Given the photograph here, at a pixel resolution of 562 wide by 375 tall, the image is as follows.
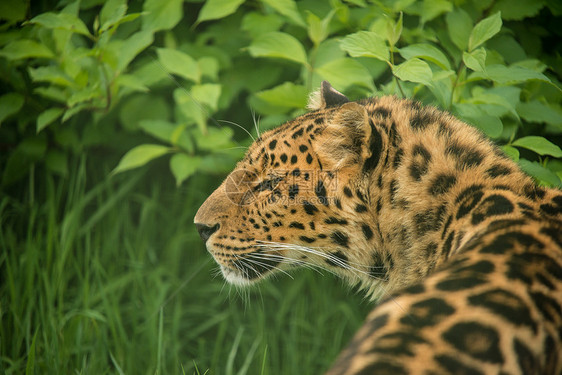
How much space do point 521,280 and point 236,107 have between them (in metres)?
3.98

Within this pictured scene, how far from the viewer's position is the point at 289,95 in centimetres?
406

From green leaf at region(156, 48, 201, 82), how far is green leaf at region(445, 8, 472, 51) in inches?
69.4

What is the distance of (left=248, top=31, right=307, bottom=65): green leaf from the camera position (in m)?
3.89

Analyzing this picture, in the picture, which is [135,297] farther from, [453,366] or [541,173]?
[453,366]

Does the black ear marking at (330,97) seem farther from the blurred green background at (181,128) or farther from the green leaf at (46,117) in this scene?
the green leaf at (46,117)

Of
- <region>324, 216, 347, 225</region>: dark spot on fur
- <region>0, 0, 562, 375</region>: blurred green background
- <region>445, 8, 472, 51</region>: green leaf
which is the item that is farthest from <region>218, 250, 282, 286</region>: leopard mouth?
<region>445, 8, 472, 51</region>: green leaf

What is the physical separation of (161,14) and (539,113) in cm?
272

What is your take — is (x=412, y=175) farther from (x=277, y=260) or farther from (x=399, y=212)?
(x=277, y=260)

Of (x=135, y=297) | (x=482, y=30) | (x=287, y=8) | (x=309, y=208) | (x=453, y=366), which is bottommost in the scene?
(x=135, y=297)

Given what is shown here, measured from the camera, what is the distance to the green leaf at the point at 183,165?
4316 mm

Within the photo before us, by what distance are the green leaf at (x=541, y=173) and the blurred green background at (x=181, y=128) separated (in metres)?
0.02

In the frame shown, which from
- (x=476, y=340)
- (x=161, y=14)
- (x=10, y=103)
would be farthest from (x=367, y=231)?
(x=10, y=103)

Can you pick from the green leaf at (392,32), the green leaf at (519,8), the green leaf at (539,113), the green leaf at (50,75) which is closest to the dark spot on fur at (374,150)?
the green leaf at (392,32)

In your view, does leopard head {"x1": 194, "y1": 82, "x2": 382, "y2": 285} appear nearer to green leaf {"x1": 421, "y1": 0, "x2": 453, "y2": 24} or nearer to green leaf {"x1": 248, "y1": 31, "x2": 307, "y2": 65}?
green leaf {"x1": 248, "y1": 31, "x2": 307, "y2": 65}
